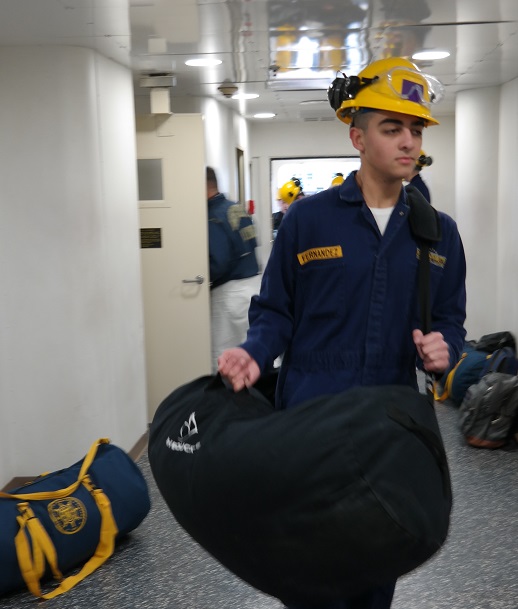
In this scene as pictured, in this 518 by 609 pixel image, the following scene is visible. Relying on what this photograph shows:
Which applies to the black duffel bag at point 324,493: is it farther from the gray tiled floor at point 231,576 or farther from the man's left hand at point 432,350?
the gray tiled floor at point 231,576

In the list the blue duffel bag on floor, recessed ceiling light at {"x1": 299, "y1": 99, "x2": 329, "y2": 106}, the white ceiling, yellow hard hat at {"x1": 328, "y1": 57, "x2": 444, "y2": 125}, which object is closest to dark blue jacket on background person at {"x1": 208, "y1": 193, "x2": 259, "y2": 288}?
the white ceiling

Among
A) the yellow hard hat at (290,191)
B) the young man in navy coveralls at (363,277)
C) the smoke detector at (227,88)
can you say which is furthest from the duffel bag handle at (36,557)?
the yellow hard hat at (290,191)

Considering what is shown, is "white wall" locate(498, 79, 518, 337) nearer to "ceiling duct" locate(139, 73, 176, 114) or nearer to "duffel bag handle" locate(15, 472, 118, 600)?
"ceiling duct" locate(139, 73, 176, 114)

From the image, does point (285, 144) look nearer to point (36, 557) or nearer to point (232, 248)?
point (232, 248)

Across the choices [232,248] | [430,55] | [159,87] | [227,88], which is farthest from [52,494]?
[227,88]

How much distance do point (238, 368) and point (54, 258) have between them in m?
2.79

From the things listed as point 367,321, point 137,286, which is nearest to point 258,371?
point 367,321

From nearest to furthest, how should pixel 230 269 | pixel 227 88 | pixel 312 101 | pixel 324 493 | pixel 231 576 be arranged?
pixel 324 493 < pixel 231 576 < pixel 230 269 < pixel 227 88 < pixel 312 101

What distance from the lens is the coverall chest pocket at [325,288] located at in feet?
5.59

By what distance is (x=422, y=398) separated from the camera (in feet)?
4.59

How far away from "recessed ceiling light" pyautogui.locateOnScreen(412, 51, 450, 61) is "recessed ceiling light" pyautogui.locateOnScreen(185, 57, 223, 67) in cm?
125

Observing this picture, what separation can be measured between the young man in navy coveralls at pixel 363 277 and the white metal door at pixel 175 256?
3766 mm

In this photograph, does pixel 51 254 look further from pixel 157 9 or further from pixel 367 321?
pixel 367 321

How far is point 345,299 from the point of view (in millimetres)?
1700
